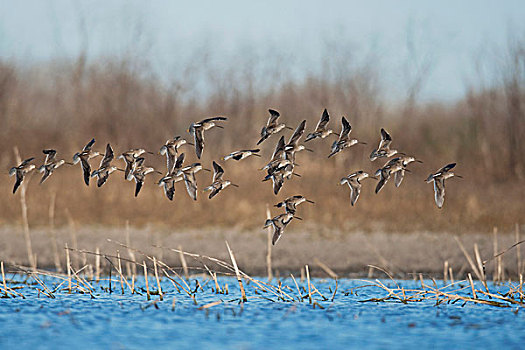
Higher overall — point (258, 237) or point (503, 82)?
point (503, 82)

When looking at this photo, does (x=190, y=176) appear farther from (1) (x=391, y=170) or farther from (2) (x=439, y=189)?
(2) (x=439, y=189)

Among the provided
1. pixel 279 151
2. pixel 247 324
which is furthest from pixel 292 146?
pixel 247 324

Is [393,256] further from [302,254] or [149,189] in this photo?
[149,189]

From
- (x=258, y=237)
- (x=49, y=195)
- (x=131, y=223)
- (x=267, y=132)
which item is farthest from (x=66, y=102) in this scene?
(x=267, y=132)

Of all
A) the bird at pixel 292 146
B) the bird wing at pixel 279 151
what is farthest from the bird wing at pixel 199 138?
the bird at pixel 292 146

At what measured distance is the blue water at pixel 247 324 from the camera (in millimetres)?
6738

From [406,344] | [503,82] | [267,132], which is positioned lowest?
[406,344]

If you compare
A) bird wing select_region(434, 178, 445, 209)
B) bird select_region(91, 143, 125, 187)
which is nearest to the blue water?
bird wing select_region(434, 178, 445, 209)

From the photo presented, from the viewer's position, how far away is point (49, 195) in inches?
730

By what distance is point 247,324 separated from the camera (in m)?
7.38

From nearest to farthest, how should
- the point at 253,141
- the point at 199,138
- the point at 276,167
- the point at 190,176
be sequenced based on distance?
the point at 199,138, the point at 276,167, the point at 190,176, the point at 253,141

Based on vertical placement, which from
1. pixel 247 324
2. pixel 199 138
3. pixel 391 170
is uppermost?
pixel 199 138

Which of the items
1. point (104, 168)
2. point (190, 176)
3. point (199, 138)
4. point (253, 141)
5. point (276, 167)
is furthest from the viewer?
point (253, 141)

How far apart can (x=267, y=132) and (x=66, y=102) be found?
66.0 ft
